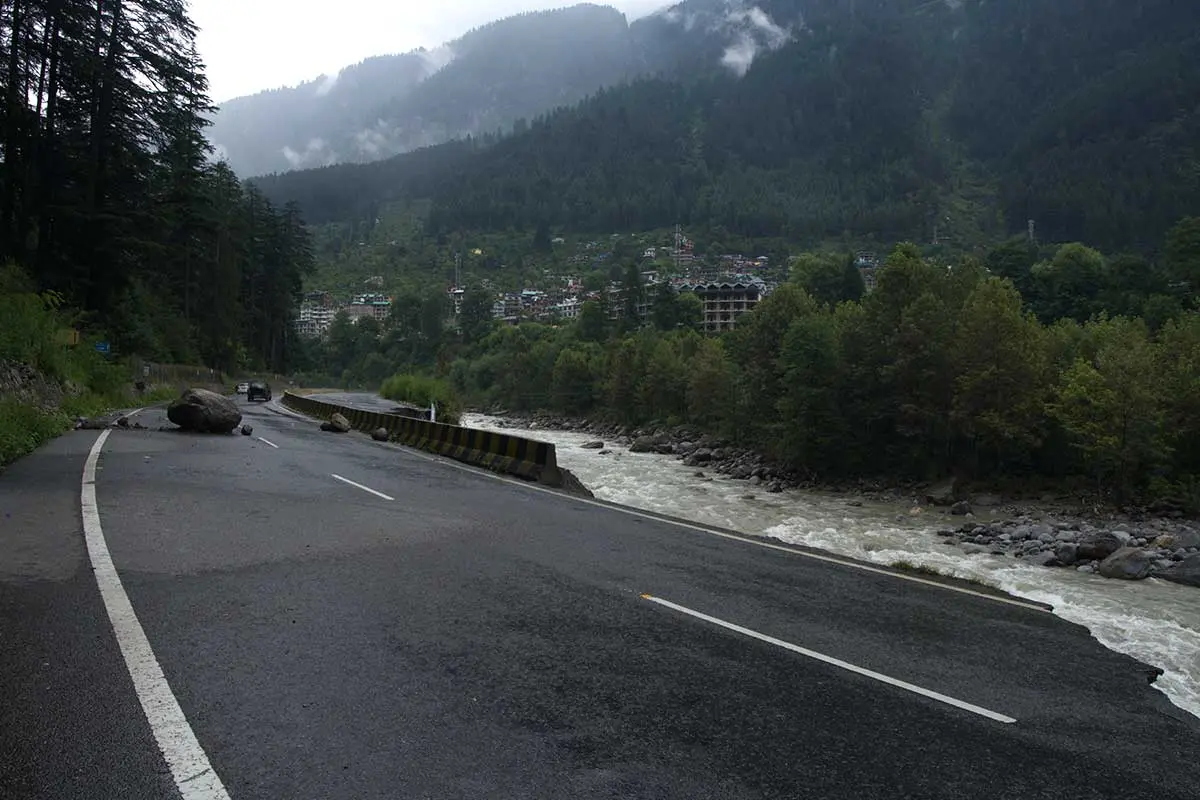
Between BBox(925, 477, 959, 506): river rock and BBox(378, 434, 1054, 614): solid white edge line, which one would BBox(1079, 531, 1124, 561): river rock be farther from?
BBox(925, 477, 959, 506): river rock

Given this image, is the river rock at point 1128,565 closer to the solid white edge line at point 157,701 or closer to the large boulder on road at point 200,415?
the solid white edge line at point 157,701

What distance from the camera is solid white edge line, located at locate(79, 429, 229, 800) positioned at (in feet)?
11.2

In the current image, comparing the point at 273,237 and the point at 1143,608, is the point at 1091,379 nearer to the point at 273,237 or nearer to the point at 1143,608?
the point at 1143,608

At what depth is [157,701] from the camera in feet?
13.8

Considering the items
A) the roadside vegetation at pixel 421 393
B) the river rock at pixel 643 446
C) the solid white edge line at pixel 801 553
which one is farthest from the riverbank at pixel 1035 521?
the roadside vegetation at pixel 421 393

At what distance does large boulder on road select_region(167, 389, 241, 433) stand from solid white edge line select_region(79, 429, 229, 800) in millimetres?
17038

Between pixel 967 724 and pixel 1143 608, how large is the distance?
8.31 metres

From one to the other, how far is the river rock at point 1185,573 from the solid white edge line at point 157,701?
15.0m

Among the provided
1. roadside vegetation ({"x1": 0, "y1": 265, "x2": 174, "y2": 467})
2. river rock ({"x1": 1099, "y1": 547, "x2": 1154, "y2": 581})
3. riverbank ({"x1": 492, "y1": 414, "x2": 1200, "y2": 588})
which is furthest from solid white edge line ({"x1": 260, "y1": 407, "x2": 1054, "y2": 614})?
→ roadside vegetation ({"x1": 0, "y1": 265, "x2": 174, "y2": 467})

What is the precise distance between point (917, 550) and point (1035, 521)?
6479 millimetres

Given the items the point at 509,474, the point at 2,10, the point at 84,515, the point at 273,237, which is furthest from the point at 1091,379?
the point at 273,237

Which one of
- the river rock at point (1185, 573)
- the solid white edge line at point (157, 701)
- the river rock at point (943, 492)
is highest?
the solid white edge line at point (157, 701)

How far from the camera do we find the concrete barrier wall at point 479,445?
16672 mm

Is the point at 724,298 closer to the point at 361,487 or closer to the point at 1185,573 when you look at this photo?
the point at 1185,573
